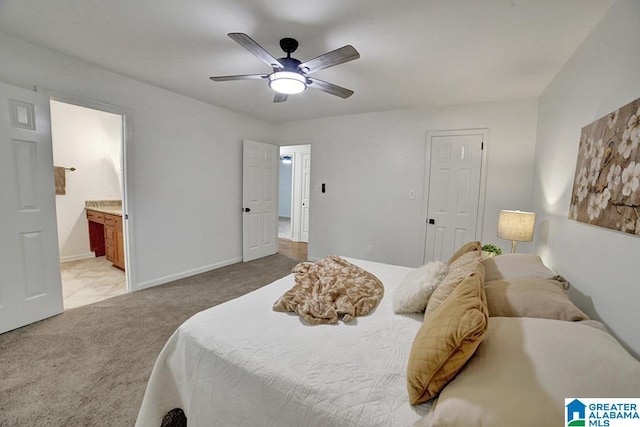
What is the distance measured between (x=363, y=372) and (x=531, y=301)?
0.84 m

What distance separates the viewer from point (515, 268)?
5.35ft

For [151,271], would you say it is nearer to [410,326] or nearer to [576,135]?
[410,326]

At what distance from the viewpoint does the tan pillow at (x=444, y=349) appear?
0.87m

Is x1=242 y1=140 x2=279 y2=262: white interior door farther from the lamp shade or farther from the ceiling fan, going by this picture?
the lamp shade

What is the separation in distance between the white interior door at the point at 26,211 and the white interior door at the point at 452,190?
4169mm

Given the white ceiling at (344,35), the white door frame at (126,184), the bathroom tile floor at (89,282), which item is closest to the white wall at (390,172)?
the white ceiling at (344,35)

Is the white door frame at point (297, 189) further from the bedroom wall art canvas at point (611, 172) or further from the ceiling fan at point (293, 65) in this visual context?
the bedroom wall art canvas at point (611, 172)

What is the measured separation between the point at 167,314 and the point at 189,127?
235cm

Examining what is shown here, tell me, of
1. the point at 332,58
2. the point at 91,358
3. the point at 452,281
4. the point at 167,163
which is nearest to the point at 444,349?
the point at 452,281

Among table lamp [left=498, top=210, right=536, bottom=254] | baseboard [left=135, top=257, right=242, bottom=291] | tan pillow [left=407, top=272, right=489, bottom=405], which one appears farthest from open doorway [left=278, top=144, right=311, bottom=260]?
tan pillow [left=407, top=272, right=489, bottom=405]

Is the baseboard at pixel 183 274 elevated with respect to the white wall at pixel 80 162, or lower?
lower

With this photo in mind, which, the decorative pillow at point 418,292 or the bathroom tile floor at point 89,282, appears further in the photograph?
the bathroom tile floor at point 89,282

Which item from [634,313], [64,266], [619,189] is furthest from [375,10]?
[64,266]

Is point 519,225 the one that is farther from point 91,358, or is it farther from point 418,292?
point 91,358
